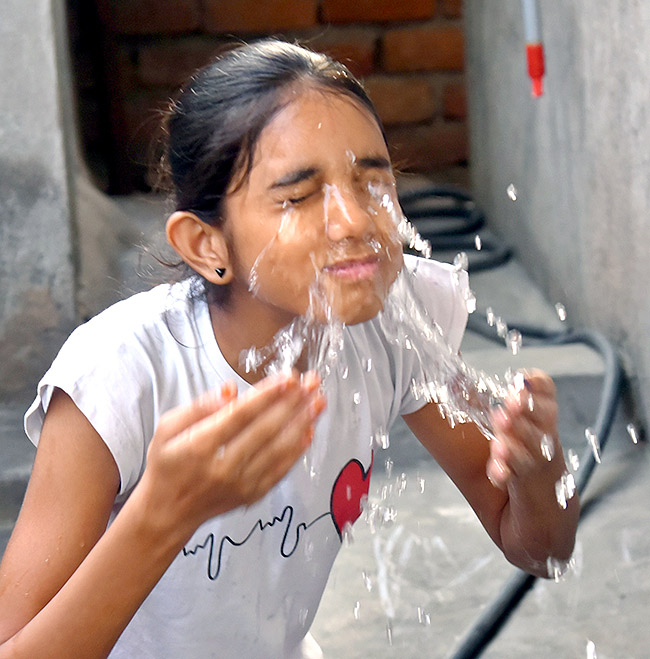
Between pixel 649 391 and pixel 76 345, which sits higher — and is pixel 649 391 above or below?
below

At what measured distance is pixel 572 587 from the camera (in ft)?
6.01

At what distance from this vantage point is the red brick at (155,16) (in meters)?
3.90

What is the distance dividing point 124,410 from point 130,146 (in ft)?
10.1

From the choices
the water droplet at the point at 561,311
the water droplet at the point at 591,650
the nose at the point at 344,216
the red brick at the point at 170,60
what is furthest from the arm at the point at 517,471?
the red brick at the point at 170,60

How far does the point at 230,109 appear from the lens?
1.17m

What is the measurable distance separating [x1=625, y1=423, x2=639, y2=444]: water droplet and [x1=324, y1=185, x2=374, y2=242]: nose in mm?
1398

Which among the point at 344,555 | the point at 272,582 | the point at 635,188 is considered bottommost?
the point at 344,555

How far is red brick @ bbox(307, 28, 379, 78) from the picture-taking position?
13.6ft

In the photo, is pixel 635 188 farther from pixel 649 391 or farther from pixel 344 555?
pixel 344 555

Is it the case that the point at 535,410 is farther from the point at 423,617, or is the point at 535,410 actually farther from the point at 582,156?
the point at 582,156

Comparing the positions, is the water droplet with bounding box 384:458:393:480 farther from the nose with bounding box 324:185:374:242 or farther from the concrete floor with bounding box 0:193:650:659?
the nose with bounding box 324:185:374:242

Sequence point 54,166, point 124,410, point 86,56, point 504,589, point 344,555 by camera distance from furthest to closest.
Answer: point 86,56, point 54,166, point 344,555, point 504,589, point 124,410

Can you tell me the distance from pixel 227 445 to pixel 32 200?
5.60 feet

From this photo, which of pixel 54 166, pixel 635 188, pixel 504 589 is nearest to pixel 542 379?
pixel 504 589
